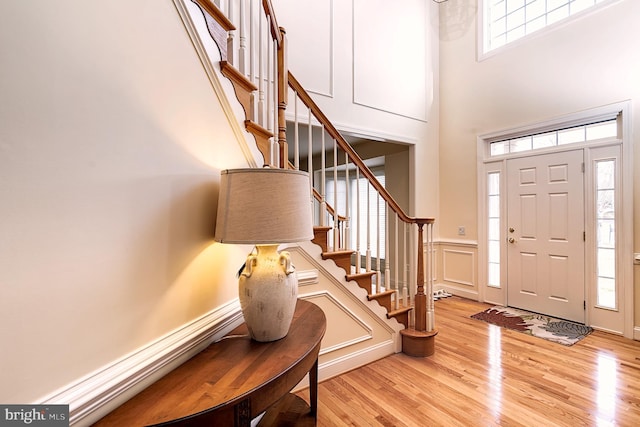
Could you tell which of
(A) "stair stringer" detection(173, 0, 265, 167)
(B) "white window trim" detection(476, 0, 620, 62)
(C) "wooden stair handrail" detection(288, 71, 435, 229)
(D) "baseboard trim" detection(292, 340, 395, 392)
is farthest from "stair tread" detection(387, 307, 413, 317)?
(B) "white window trim" detection(476, 0, 620, 62)

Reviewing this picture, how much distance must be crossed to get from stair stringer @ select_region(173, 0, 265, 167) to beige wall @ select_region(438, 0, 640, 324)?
3.52 m

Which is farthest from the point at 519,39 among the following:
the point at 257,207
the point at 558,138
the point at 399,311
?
the point at 257,207

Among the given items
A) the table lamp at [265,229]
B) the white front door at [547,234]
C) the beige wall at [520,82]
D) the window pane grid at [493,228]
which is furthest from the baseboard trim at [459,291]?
the table lamp at [265,229]

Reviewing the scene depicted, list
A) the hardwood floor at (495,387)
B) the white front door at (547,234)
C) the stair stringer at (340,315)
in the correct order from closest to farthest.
A: the hardwood floor at (495,387) → the stair stringer at (340,315) → the white front door at (547,234)

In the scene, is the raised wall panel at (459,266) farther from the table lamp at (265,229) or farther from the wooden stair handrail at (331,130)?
the table lamp at (265,229)

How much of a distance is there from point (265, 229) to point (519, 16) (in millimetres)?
4530

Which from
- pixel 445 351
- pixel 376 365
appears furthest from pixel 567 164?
pixel 376 365

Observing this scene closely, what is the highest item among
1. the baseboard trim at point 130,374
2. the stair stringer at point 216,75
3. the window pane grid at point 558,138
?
the window pane grid at point 558,138

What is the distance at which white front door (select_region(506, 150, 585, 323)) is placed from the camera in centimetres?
319

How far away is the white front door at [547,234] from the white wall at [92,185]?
3.77m

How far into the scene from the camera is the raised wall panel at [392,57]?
3.64 metres

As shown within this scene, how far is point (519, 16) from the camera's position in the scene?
3725 millimetres

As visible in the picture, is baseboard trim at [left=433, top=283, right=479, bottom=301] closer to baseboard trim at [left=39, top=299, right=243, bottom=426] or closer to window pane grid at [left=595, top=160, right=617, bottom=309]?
window pane grid at [left=595, top=160, right=617, bottom=309]

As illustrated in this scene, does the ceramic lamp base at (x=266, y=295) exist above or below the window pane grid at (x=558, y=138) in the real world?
below
